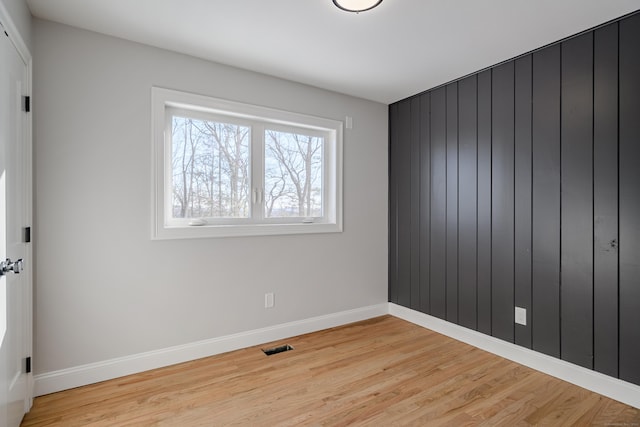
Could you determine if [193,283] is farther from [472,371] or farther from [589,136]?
[589,136]

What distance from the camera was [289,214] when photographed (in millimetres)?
3418

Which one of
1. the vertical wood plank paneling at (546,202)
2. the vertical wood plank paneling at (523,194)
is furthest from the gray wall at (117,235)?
the vertical wood plank paneling at (546,202)

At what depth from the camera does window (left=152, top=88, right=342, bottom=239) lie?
9.00 ft

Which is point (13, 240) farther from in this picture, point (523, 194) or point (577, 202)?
point (577, 202)

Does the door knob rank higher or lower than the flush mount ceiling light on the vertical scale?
lower

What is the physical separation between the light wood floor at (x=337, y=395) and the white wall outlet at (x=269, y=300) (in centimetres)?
43

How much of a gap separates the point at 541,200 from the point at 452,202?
80cm

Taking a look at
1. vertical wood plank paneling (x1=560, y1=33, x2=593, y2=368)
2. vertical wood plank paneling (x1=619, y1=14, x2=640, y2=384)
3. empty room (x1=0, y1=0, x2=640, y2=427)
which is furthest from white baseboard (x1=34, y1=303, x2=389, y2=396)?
vertical wood plank paneling (x1=619, y1=14, x2=640, y2=384)

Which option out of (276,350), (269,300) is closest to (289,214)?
(269,300)

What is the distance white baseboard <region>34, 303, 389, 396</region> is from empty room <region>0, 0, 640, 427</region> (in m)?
0.02

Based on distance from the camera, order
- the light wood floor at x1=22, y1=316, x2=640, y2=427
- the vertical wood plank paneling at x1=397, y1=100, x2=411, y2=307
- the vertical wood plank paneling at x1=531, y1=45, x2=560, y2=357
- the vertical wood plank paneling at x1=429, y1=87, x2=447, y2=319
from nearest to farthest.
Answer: the light wood floor at x1=22, y1=316, x2=640, y2=427 → the vertical wood plank paneling at x1=531, y1=45, x2=560, y2=357 → the vertical wood plank paneling at x1=429, y1=87, x2=447, y2=319 → the vertical wood plank paneling at x1=397, y1=100, x2=411, y2=307

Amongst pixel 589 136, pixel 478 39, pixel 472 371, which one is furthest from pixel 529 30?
pixel 472 371

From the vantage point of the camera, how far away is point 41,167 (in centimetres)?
222

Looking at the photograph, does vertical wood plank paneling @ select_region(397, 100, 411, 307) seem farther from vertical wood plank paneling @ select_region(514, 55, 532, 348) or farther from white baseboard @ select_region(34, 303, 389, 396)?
vertical wood plank paneling @ select_region(514, 55, 532, 348)
